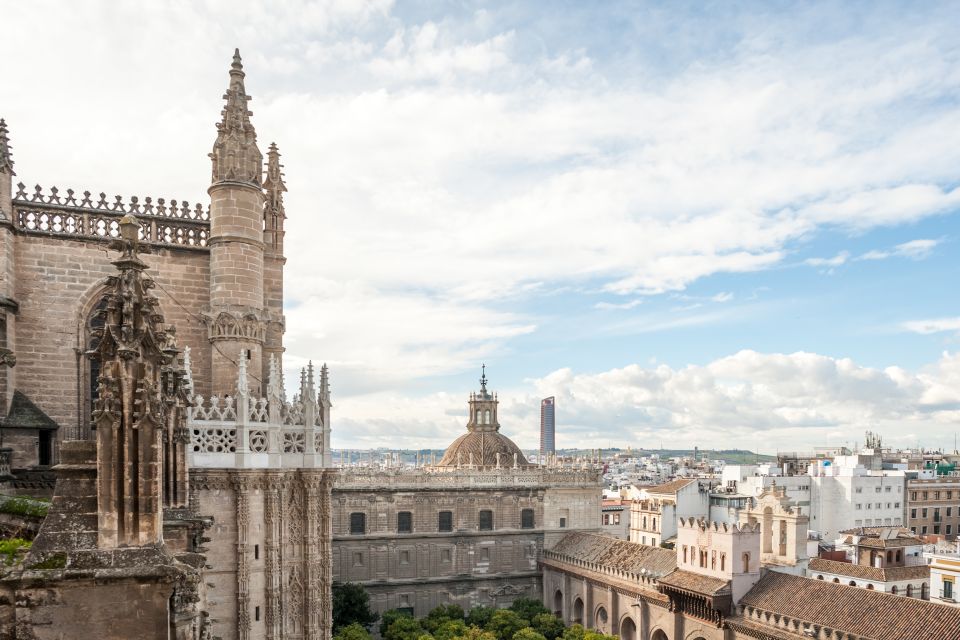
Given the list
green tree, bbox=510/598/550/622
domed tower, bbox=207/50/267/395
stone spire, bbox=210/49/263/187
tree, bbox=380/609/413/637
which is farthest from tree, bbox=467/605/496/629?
stone spire, bbox=210/49/263/187

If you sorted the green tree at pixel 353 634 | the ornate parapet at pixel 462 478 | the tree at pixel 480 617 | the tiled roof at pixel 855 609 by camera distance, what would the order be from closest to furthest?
the tiled roof at pixel 855 609
the green tree at pixel 353 634
the tree at pixel 480 617
the ornate parapet at pixel 462 478

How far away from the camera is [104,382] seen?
6941 mm

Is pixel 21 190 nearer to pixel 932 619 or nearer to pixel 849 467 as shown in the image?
pixel 932 619

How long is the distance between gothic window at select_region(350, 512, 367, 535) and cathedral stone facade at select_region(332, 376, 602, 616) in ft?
0.23

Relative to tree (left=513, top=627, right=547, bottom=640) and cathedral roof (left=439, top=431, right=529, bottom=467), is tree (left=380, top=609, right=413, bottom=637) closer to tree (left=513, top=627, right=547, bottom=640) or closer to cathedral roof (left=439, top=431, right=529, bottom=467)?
tree (left=513, top=627, right=547, bottom=640)

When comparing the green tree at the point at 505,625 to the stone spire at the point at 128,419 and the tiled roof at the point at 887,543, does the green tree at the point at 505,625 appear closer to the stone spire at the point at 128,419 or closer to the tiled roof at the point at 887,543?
the tiled roof at the point at 887,543

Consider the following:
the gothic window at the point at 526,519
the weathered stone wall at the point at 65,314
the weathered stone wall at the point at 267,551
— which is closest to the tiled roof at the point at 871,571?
the gothic window at the point at 526,519

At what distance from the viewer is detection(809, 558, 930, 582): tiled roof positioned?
39688 mm

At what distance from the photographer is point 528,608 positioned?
47281mm

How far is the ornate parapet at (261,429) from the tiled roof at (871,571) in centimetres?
3542

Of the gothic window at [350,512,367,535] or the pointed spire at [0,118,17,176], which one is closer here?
the pointed spire at [0,118,17,176]

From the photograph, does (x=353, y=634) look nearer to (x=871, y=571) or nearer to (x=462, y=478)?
(x=462, y=478)

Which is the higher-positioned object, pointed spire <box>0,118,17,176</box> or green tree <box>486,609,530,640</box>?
pointed spire <box>0,118,17,176</box>

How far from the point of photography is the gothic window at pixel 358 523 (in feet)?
167
